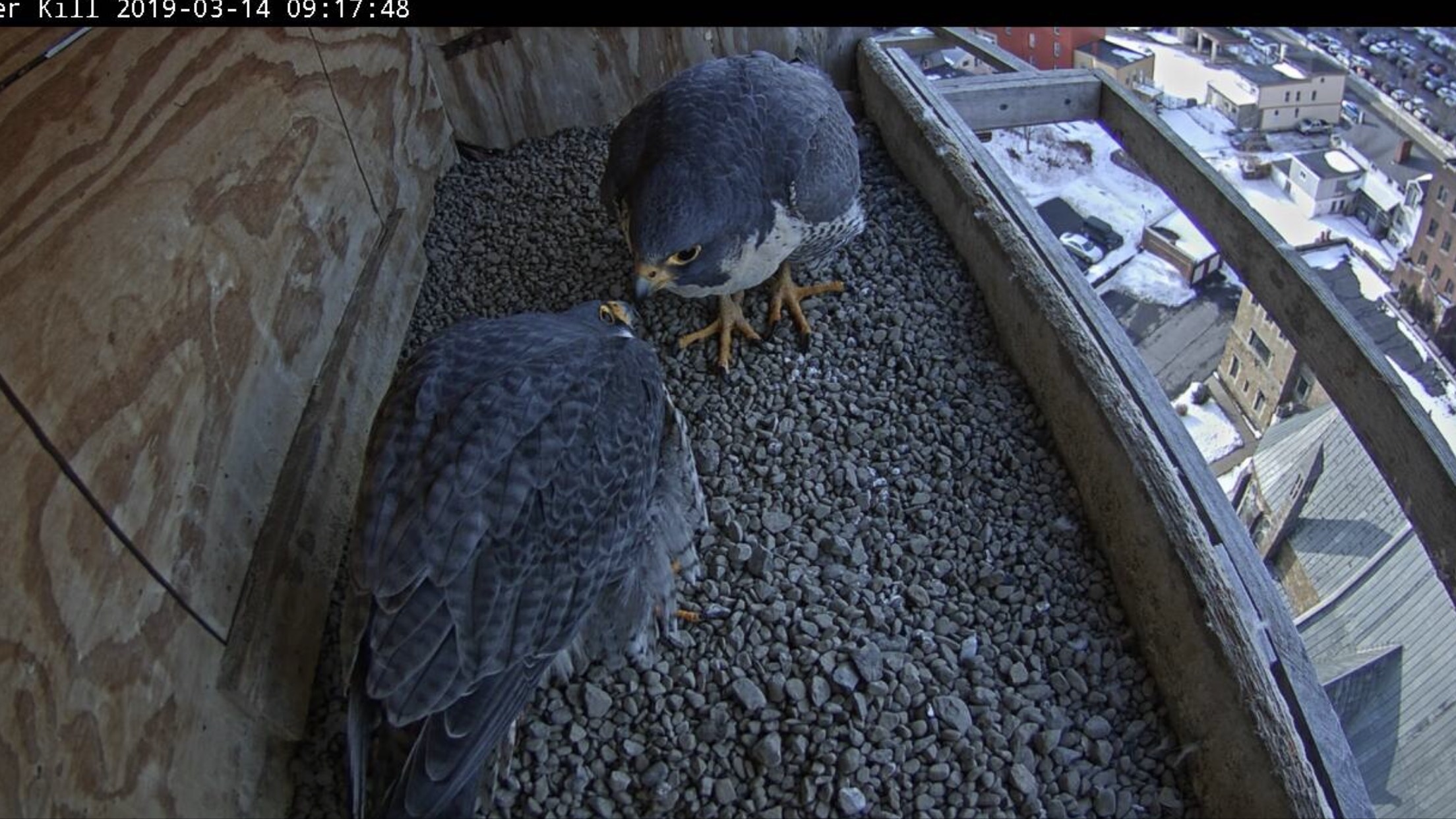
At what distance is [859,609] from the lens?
212cm

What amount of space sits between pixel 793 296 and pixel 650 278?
24.5 inches

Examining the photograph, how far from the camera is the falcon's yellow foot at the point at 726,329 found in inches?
106

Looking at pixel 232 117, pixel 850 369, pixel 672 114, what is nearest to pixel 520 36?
pixel 672 114

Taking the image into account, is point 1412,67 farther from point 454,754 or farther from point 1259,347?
point 454,754

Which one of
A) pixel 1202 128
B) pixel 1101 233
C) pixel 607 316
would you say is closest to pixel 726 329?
pixel 607 316

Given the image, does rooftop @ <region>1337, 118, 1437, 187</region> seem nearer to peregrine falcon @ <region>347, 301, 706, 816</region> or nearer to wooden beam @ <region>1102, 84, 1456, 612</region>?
wooden beam @ <region>1102, 84, 1456, 612</region>

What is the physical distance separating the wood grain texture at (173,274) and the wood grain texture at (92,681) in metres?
0.07

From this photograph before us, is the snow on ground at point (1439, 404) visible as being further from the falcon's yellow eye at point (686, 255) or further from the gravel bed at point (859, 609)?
the falcon's yellow eye at point (686, 255)

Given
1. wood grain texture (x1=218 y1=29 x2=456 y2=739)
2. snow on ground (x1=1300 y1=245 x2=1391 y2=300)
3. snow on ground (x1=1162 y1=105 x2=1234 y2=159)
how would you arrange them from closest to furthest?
wood grain texture (x1=218 y1=29 x2=456 y2=739), snow on ground (x1=1300 y1=245 x2=1391 y2=300), snow on ground (x1=1162 y1=105 x2=1234 y2=159)

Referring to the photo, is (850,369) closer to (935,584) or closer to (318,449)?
(935,584)

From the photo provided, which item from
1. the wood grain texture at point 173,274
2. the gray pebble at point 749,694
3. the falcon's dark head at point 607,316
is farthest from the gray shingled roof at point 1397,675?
the wood grain texture at point 173,274

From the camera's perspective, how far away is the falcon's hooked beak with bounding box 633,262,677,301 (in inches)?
89.1

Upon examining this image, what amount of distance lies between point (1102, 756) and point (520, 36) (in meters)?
2.77

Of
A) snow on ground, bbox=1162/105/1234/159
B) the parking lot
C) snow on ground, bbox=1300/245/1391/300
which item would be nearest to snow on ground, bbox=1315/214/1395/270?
→ snow on ground, bbox=1300/245/1391/300
